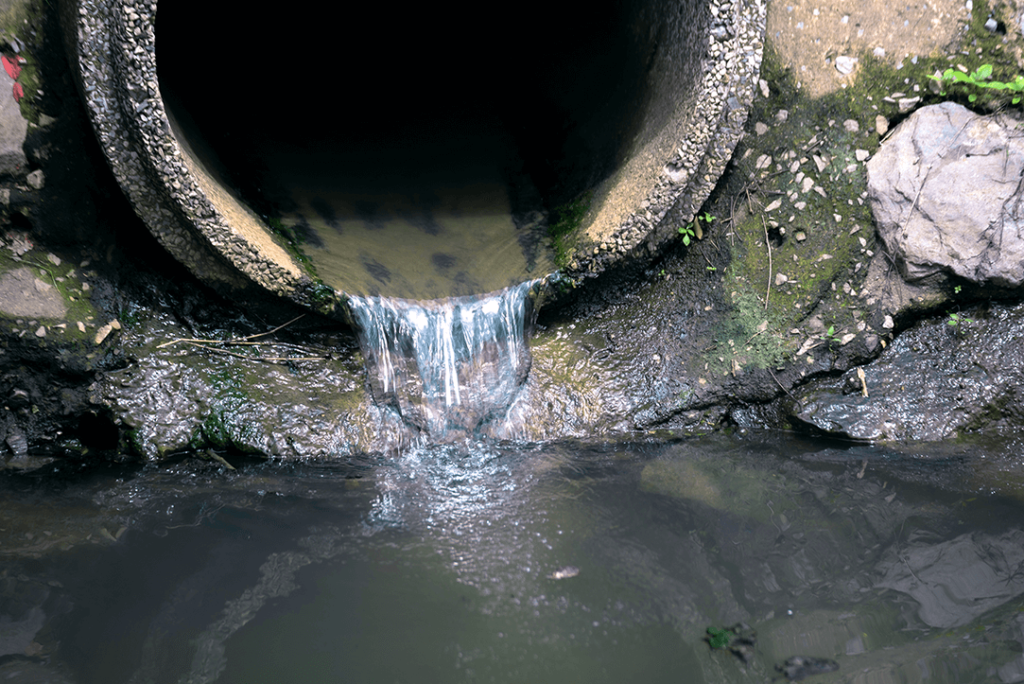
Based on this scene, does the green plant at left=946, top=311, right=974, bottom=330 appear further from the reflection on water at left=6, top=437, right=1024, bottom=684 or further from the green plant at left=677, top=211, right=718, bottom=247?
the green plant at left=677, top=211, right=718, bottom=247

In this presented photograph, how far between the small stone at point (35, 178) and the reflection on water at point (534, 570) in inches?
50.6

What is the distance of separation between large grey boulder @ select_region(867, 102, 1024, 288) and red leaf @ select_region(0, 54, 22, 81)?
151 inches

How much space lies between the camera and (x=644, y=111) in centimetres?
351

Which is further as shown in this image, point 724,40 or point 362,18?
point 362,18

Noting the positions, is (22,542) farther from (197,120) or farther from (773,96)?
(773,96)

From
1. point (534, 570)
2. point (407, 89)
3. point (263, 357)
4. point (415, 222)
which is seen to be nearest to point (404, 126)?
point (407, 89)

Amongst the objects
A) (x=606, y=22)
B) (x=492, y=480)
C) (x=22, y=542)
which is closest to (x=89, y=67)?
(x=22, y=542)

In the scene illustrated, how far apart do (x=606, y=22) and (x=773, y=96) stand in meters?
1.44

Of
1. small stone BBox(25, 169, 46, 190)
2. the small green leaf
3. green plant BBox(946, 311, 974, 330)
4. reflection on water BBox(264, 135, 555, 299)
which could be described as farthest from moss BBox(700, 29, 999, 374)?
small stone BBox(25, 169, 46, 190)

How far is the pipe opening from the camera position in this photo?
364 cm

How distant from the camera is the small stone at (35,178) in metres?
2.80

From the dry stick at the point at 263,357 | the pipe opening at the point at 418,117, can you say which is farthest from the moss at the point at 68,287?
the pipe opening at the point at 418,117

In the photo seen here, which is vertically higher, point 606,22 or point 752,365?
point 606,22

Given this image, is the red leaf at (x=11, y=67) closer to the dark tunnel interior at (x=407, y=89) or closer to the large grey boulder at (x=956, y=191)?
the dark tunnel interior at (x=407, y=89)
